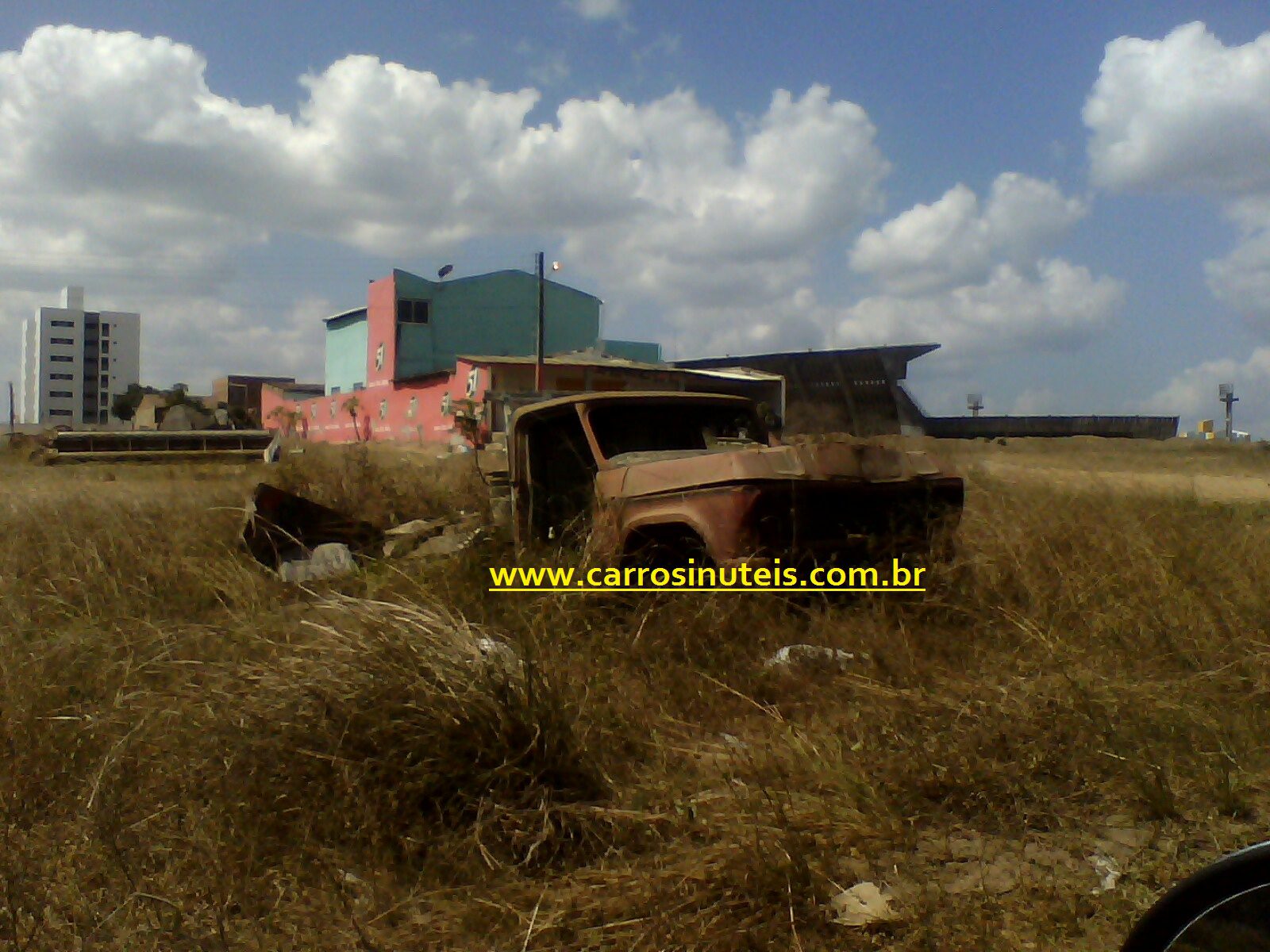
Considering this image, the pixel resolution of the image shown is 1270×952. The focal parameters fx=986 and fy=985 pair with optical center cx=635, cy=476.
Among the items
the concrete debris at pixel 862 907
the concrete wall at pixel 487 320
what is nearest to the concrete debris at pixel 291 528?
the concrete debris at pixel 862 907

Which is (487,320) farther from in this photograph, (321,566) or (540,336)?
(321,566)

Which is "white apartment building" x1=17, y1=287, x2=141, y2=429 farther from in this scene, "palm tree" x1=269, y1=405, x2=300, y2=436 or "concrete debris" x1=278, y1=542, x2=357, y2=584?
"concrete debris" x1=278, y1=542, x2=357, y2=584

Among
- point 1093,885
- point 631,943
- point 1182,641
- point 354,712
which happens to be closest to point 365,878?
point 354,712

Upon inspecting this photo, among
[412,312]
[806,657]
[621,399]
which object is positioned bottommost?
[806,657]

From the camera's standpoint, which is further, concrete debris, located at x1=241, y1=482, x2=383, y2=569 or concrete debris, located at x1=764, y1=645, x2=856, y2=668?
concrete debris, located at x1=241, y1=482, x2=383, y2=569

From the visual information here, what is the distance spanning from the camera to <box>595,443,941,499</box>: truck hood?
16.6 ft

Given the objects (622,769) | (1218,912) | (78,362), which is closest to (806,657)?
(622,769)

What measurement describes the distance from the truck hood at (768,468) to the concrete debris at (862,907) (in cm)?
247

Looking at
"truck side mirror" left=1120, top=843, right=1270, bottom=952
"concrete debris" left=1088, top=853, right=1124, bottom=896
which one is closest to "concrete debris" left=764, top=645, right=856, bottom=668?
"concrete debris" left=1088, top=853, right=1124, bottom=896

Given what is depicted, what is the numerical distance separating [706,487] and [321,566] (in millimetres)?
3439

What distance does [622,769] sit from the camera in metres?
3.76

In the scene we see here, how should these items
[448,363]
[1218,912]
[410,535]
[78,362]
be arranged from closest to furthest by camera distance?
[1218,912]
[410,535]
[448,363]
[78,362]

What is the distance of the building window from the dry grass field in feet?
126

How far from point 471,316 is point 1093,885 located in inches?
1722
